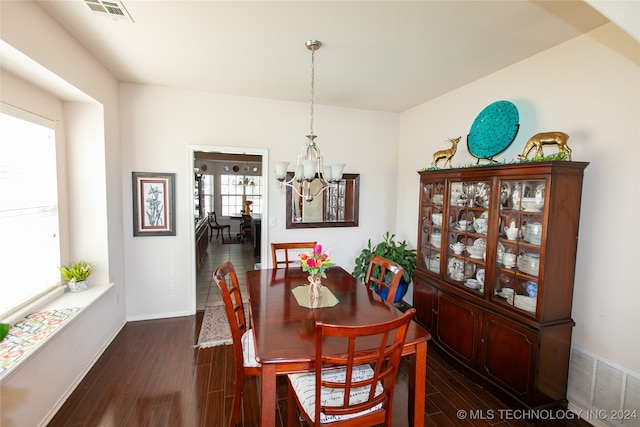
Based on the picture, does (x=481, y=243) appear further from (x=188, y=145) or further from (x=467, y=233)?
(x=188, y=145)

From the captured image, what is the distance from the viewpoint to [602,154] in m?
2.02

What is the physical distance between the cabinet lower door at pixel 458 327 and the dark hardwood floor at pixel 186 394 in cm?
20

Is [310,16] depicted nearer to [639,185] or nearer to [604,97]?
[604,97]

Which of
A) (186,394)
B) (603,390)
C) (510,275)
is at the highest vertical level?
(510,275)

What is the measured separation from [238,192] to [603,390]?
998cm

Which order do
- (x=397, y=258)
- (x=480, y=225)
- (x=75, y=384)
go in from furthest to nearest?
(x=397, y=258)
(x=480, y=225)
(x=75, y=384)

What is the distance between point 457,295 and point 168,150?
350cm

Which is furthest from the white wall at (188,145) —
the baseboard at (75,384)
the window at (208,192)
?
the window at (208,192)

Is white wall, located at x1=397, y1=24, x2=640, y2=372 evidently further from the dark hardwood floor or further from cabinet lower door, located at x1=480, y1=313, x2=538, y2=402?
the dark hardwood floor

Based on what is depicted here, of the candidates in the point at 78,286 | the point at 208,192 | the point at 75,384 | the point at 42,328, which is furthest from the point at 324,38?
the point at 208,192

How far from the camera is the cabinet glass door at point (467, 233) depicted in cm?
254

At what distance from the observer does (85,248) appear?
282 centimetres

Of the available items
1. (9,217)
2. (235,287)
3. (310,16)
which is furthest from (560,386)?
(9,217)

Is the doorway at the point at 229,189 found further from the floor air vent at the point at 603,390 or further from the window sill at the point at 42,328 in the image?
the floor air vent at the point at 603,390
